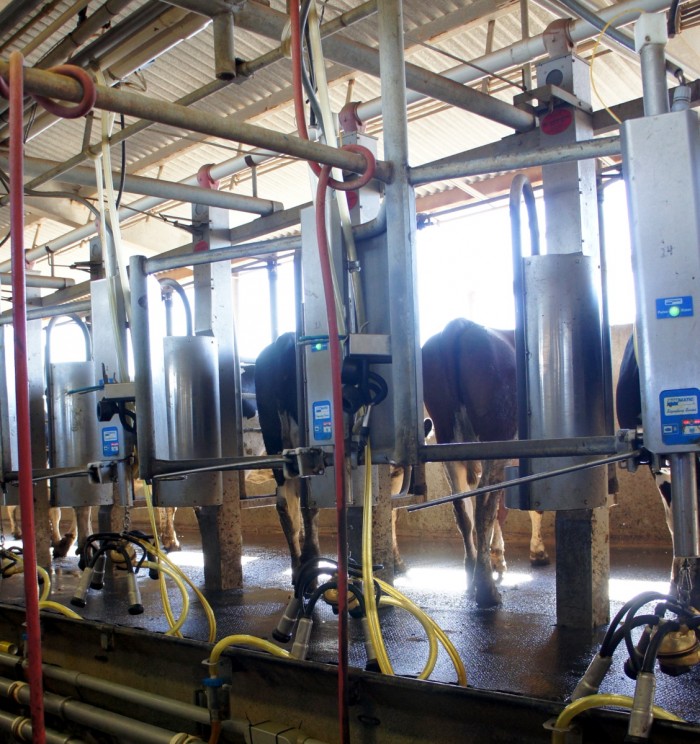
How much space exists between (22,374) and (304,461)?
1.48 meters

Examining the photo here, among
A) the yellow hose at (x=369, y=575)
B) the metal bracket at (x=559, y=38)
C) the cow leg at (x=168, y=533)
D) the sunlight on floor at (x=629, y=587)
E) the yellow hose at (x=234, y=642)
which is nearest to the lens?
the yellow hose at (x=369, y=575)

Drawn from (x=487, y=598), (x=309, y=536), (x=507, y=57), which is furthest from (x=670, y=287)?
(x=309, y=536)

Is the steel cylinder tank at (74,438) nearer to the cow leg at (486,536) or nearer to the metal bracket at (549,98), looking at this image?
the cow leg at (486,536)

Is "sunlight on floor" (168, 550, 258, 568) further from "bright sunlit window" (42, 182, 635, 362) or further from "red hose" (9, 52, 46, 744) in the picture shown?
"red hose" (9, 52, 46, 744)

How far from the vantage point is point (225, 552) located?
16.8 feet

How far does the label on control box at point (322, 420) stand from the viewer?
255 cm

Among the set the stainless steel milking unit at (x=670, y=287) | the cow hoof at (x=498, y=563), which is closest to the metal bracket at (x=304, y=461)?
the stainless steel milking unit at (x=670, y=287)

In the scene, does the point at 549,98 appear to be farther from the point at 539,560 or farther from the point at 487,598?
the point at 539,560

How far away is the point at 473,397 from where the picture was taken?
4793 mm

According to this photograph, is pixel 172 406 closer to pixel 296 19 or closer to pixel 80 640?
pixel 80 640

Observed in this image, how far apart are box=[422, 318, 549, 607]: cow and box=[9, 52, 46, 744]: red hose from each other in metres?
3.58

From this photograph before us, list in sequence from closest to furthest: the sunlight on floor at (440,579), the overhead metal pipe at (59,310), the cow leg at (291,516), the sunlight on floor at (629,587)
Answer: the overhead metal pipe at (59,310), the sunlight on floor at (629,587), the sunlight on floor at (440,579), the cow leg at (291,516)

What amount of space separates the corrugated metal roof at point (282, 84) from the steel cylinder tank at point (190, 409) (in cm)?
112

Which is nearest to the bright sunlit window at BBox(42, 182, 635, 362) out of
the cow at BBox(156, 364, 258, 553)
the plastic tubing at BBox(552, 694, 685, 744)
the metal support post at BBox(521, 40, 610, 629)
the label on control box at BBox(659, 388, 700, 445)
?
the cow at BBox(156, 364, 258, 553)
